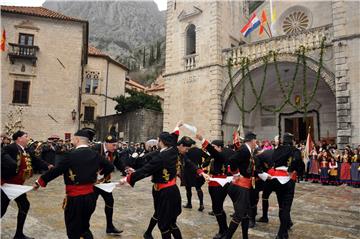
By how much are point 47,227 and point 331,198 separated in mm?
8696

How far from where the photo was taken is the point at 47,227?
223 inches

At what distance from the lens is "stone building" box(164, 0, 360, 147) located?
557 inches

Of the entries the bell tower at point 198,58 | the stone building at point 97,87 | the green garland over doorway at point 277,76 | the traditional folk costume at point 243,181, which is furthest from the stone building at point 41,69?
the traditional folk costume at point 243,181

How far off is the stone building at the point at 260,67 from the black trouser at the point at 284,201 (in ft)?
32.1

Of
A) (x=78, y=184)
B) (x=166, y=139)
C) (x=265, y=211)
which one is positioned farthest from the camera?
(x=265, y=211)

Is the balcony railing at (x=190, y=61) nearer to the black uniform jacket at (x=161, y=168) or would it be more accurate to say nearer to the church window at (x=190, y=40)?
the church window at (x=190, y=40)

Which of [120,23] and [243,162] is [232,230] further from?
[120,23]

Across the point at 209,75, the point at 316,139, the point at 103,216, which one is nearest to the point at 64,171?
the point at 103,216

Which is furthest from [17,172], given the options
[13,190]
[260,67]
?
[260,67]

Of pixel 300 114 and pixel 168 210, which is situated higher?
pixel 300 114

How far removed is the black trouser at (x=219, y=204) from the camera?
5.43 meters

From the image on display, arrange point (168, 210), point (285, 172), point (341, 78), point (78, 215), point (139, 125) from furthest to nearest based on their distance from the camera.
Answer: point (139, 125)
point (341, 78)
point (285, 172)
point (168, 210)
point (78, 215)

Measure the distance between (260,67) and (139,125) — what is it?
11.6 metres

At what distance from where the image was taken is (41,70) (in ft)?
80.5
